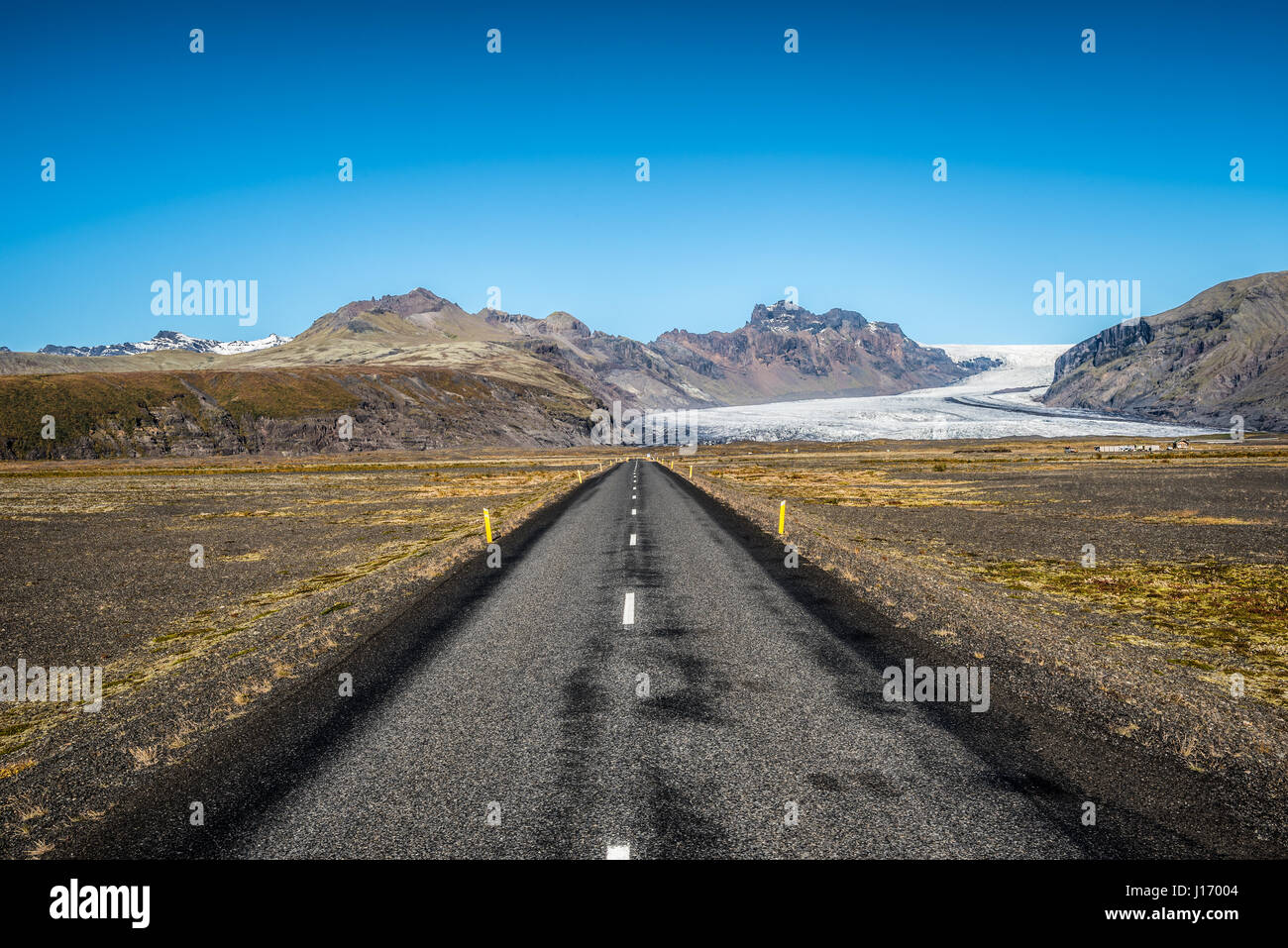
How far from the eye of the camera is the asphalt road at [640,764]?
16.8 ft

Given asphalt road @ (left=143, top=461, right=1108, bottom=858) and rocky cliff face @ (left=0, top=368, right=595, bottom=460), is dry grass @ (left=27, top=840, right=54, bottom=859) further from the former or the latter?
rocky cliff face @ (left=0, top=368, right=595, bottom=460)

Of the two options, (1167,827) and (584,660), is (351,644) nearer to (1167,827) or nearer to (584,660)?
(584,660)

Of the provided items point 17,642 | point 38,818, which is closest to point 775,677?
point 38,818

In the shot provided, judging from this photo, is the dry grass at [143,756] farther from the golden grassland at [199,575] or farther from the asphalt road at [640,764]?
the asphalt road at [640,764]

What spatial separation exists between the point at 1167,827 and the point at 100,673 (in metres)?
13.8

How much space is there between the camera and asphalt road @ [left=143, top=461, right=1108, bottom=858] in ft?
16.8

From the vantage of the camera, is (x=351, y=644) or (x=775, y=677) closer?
(x=775, y=677)

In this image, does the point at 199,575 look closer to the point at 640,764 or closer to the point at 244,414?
the point at 640,764

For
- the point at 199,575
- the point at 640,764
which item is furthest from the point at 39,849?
the point at 199,575

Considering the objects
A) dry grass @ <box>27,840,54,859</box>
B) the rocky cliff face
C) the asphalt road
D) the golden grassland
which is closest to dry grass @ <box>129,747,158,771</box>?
the golden grassland

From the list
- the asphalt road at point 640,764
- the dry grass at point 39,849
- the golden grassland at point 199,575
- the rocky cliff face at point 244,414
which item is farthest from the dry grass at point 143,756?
the rocky cliff face at point 244,414

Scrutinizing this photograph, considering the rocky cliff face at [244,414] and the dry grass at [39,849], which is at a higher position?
the rocky cliff face at [244,414]

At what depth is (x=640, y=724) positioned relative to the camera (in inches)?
285

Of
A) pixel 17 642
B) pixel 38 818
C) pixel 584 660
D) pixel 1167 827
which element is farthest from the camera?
pixel 17 642
